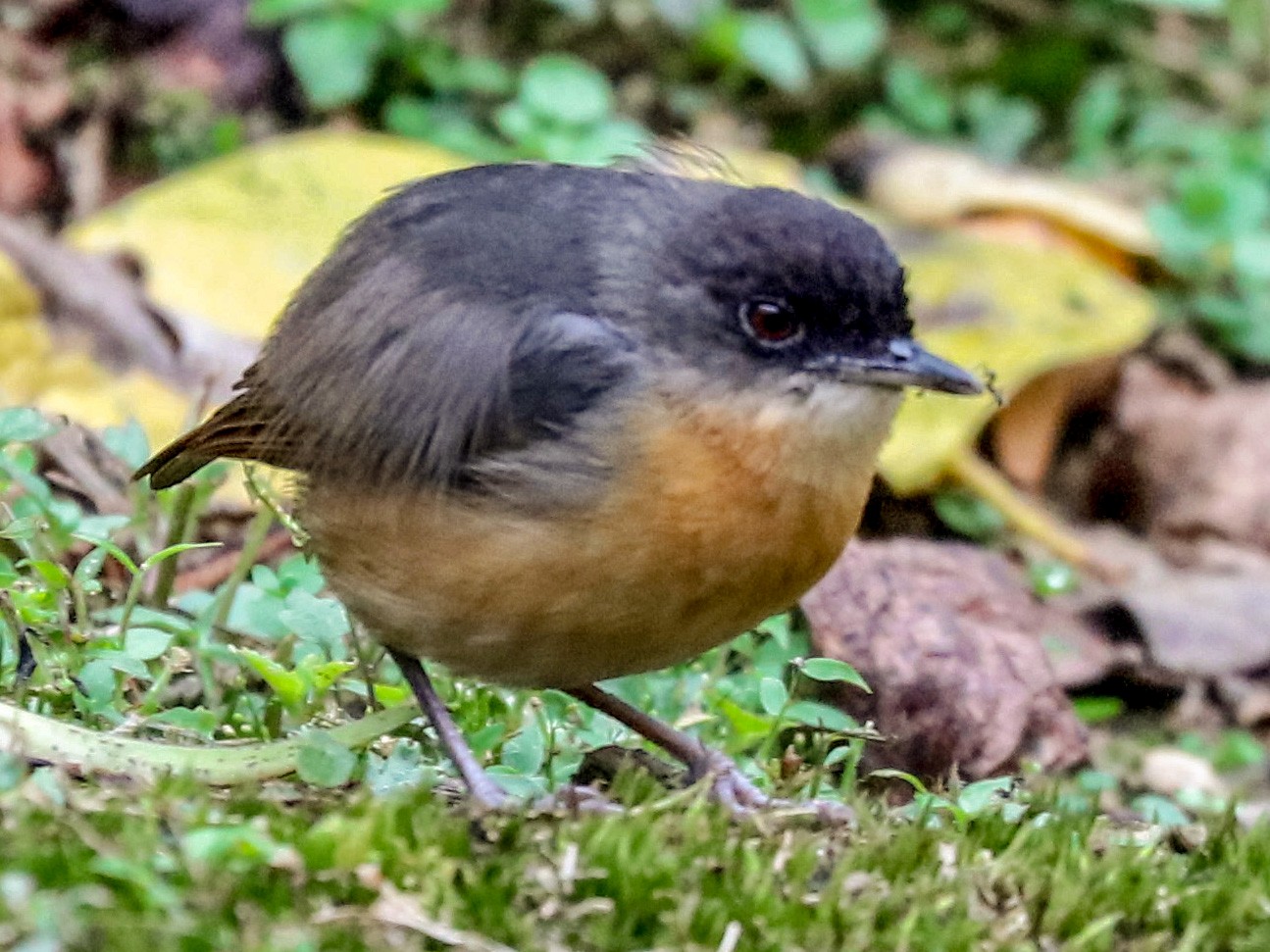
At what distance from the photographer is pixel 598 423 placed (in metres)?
3.68

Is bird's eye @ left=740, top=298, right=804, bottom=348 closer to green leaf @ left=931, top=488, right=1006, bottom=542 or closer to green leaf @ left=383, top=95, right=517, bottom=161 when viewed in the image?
green leaf @ left=931, top=488, right=1006, bottom=542

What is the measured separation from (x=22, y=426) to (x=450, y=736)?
117 centimetres

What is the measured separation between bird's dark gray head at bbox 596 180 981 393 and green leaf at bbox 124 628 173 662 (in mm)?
1205

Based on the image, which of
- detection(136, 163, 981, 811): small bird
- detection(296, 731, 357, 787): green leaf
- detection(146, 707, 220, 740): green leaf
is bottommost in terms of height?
detection(146, 707, 220, 740): green leaf

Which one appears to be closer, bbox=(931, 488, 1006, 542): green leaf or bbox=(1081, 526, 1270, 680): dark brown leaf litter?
bbox=(1081, 526, 1270, 680): dark brown leaf litter

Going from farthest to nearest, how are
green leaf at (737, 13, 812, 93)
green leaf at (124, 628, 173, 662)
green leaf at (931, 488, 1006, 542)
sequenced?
green leaf at (737, 13, 812, 93) < green leaf at (931, 488, 1006, 542) < green leaf at (124, 628, 173, 662)

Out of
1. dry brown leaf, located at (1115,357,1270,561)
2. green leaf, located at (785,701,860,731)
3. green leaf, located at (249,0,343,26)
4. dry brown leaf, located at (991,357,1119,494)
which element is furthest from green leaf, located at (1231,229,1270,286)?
green leaf, located at (785,701,860,731)

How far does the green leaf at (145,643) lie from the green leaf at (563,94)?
4.61 meters

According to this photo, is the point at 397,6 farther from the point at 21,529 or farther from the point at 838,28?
the point at 21,529

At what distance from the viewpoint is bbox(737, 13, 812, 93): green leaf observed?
29.9 feet

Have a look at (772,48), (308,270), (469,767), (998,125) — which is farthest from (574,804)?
(998,125)

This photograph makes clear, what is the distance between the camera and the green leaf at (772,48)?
29.9 feet

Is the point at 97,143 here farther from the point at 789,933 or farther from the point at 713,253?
the point at 789,933

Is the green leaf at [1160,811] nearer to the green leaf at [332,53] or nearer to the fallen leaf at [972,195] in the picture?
the fallen leaf at [972,195]
